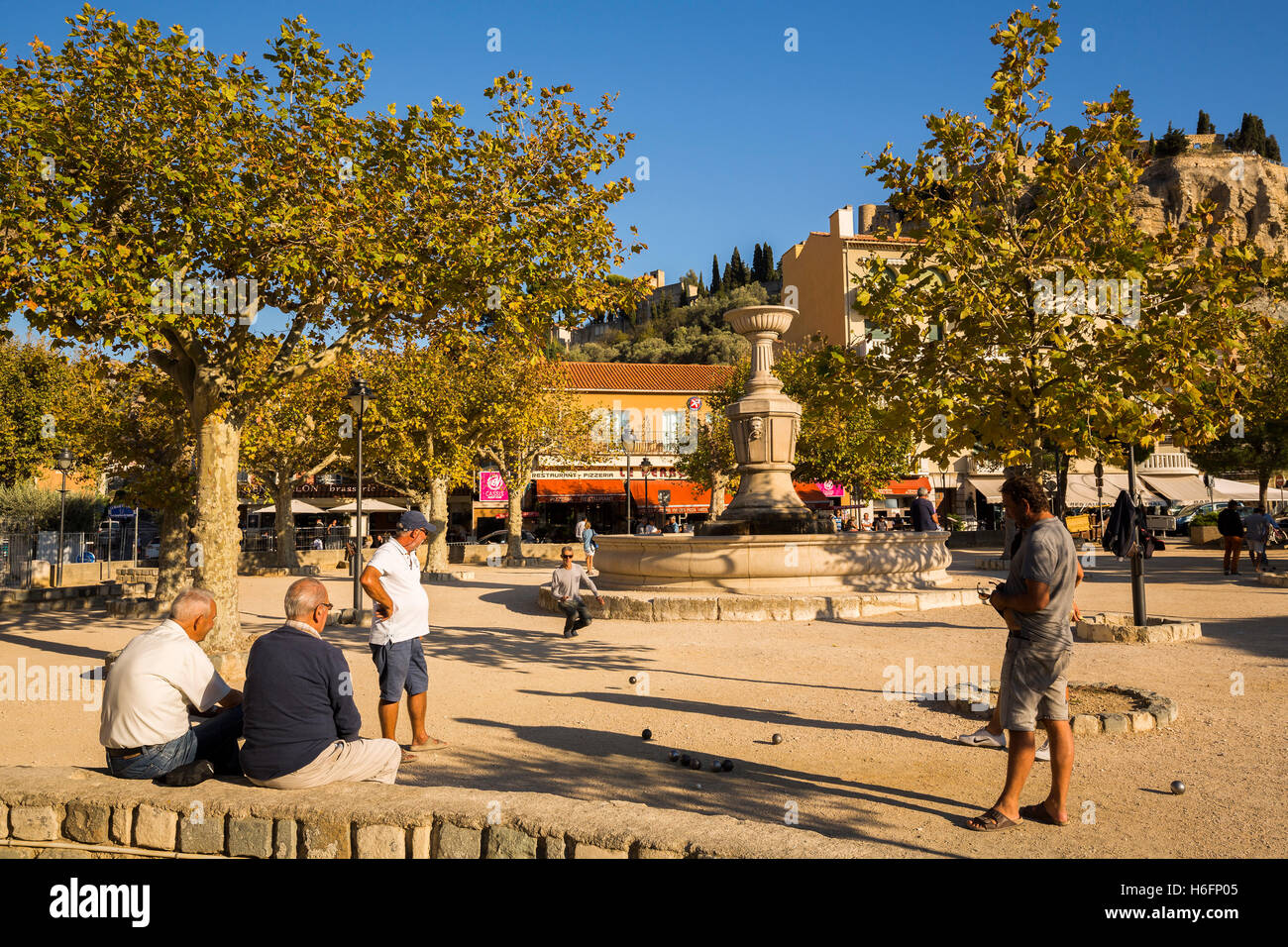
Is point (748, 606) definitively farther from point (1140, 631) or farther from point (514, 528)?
point (514, 528)

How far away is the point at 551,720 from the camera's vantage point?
7543mm

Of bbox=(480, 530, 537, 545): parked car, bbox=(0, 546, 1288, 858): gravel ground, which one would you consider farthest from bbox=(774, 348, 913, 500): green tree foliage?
bbox=(0, 546, 1288, 858): gravel ground

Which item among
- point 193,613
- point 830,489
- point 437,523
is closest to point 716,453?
point 830,489

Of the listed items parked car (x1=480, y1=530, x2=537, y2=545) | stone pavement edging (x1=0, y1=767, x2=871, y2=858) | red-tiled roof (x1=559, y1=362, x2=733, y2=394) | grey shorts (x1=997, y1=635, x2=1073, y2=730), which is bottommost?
parked car (x1=480, y1=530, x2=537, y2=545)

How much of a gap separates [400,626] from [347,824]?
2.45m

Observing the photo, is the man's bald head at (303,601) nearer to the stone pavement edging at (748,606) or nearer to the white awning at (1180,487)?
the stone pavement edging at (748,606)

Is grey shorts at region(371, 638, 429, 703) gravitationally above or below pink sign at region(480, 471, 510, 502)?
below

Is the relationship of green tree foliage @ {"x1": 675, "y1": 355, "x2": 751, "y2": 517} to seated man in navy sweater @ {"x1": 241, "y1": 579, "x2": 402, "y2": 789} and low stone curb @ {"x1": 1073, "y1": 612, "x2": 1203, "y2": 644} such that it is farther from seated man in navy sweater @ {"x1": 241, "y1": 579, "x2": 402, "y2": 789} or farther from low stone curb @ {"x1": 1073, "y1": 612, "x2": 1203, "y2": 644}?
seated man in navy sweater @ {"x1": 241, "y1": 579, "x2": 402, "y2": 789}

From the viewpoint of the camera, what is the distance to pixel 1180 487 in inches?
1738

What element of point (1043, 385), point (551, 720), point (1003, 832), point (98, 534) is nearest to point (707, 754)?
point (551, 720)

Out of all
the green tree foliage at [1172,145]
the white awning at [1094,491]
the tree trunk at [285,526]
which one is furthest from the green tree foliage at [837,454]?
the green tree foliage at [1172,145]

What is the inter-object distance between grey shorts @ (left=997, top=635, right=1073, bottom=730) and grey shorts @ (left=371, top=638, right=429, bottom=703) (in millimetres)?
3972

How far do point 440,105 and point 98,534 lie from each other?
21.6 meters

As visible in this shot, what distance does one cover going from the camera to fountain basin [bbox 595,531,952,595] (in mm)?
15234
